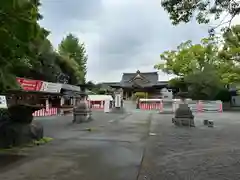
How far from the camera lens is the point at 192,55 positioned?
42688 mm

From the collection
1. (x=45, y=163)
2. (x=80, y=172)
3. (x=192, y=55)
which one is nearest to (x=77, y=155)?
(x=45, y=163)

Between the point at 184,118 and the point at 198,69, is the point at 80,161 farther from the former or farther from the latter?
the point at 198,69

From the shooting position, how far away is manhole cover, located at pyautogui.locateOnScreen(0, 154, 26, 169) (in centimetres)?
782

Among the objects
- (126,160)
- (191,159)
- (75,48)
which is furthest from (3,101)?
(75,48)

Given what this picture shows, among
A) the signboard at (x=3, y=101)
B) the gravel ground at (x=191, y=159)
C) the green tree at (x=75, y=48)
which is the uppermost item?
the green tree at (x=75, y=48)

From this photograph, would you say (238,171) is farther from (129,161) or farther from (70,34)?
(70,34)

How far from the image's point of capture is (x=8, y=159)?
8.34 meters

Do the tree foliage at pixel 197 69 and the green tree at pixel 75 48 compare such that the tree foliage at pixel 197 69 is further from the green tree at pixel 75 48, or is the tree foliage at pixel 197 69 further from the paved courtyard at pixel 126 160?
the paved courtyard at pixel 126 160

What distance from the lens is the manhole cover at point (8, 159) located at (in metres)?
7.82

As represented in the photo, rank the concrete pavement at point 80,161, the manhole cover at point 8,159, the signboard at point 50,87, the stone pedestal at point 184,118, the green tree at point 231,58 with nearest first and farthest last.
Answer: the concrete pavement at point 80,161 < the manhole cover at point 8,159 < the stone pedestal at point 184,118 < the green tree at point 231,58 < the signboard at point 50,87

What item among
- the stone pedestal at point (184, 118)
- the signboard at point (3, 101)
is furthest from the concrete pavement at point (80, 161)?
the signboard at point (3, 101)

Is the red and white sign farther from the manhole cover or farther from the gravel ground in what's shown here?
the manhole cover

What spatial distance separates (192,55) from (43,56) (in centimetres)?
2057

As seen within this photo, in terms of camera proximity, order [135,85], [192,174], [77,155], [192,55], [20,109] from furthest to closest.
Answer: [135,85] → [192,55] → [20,109] → [77,155] → [192,174]
